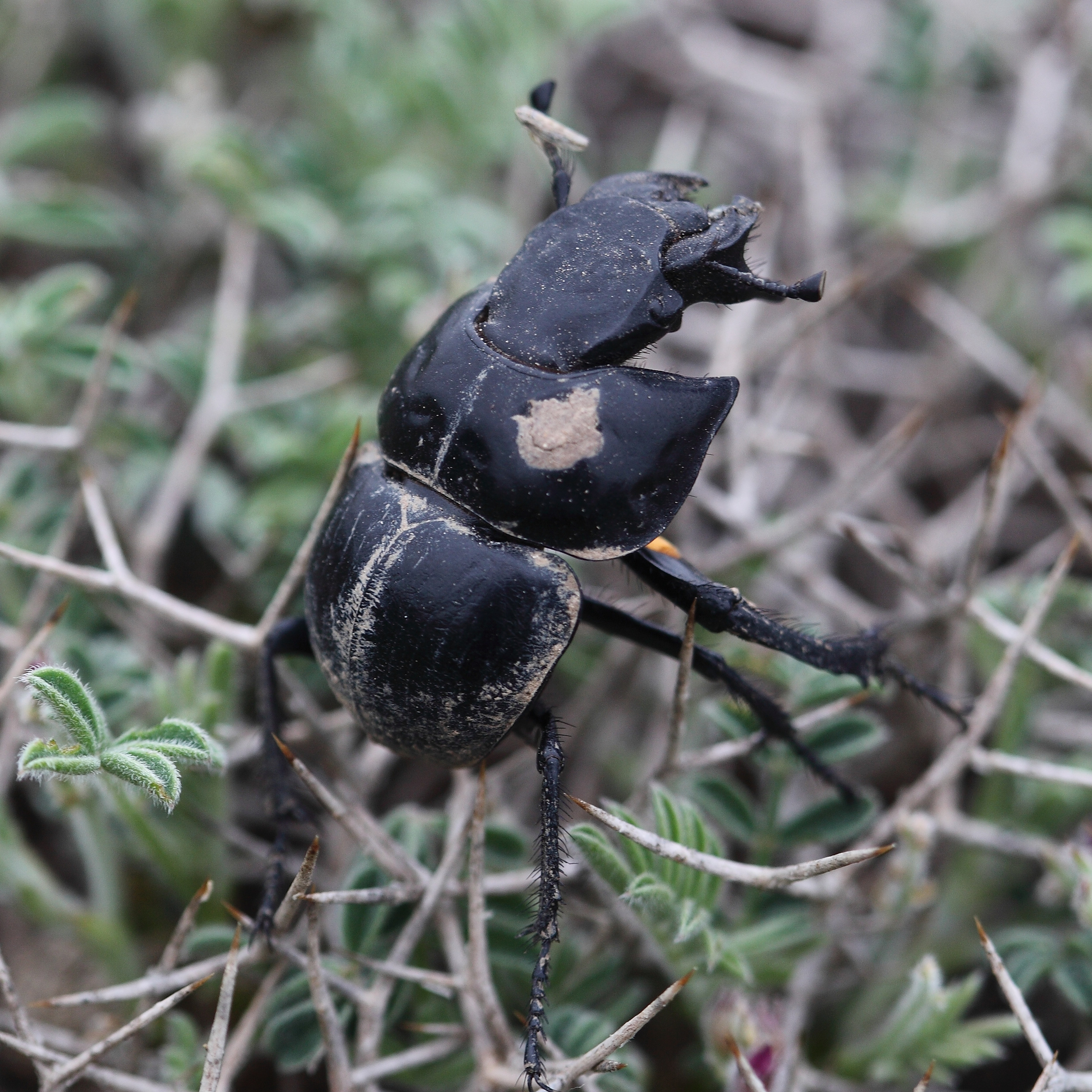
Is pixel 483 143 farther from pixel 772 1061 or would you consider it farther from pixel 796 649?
pixel 772 1061

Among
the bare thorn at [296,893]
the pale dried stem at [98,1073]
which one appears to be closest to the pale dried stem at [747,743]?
the bare thorn at [296,893]

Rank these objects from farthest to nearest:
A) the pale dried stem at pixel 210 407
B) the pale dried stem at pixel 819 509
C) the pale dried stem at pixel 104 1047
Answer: the pale dried stem at pixel 210 407 → the pale dried stem at pixel 819 509 → the pale dried stem at pixel 104 1047

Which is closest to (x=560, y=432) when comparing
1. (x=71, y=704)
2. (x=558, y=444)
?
(x=558, y=444)

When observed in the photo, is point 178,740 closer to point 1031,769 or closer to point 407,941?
point 407,941

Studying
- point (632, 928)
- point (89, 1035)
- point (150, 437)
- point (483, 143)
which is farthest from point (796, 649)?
point (483, 143)

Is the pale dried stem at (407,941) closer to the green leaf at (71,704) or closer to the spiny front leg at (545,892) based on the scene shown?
the spiny front leg at (545,892)

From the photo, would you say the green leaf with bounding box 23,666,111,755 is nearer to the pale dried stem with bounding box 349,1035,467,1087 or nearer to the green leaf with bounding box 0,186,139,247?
the pale dried stem with bounding box 349,1035,467,1087

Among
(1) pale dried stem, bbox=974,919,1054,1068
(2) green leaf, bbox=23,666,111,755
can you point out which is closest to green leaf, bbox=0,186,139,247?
(2) green leaf, bbox=23,666,111,755
